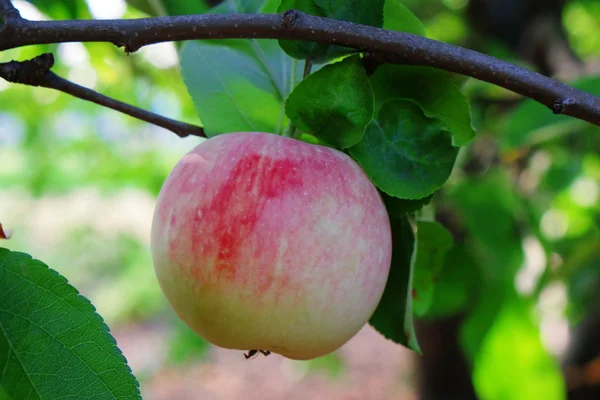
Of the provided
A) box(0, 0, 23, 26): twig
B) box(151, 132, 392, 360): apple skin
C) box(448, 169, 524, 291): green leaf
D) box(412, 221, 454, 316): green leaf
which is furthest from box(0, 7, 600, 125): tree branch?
box(448, 169, 524, 291): green leaf

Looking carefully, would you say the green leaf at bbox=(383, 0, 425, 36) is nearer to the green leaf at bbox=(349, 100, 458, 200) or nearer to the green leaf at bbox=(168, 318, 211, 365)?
the green leaf at bbox=(349, 100, 458, 200)

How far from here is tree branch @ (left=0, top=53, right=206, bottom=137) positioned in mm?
518

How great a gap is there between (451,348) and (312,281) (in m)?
1.78

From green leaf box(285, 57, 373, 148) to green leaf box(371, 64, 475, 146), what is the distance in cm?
4

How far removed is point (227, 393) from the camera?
166 inches

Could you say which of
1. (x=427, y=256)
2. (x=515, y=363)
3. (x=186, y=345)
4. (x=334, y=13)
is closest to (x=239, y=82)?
(x=334, y=13)

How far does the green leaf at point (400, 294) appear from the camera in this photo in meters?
0.61

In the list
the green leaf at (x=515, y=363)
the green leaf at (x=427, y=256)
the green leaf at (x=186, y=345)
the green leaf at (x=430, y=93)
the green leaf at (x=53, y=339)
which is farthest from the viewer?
the green leaf at (x=186, y=345)

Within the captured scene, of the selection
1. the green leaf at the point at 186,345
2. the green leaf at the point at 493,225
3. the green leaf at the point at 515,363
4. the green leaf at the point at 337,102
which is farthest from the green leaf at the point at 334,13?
the green leaf at the point at 186,345

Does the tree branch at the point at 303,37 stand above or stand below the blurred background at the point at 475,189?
below

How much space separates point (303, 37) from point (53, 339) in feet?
0.98

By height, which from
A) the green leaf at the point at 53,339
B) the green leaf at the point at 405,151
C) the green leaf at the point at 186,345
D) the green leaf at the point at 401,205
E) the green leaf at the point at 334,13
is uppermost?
the green leaf at the point at 186,345

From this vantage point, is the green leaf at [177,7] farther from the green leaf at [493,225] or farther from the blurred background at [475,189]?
the green leaf at [493,225]

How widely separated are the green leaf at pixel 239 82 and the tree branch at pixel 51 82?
0.07 m
